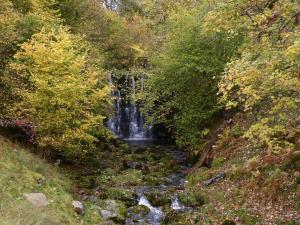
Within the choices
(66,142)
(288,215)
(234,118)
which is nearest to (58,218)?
(66,142)

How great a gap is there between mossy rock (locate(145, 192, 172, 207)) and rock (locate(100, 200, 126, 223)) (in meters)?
1.27

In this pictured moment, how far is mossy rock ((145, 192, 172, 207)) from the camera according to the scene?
15289mm

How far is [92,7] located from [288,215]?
24415 mm

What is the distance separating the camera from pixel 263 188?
548 inches

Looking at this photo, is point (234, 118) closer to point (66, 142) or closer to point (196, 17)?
point (196, 17)

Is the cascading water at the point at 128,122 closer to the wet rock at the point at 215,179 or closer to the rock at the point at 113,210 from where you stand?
the wet rock at the point at 215,179

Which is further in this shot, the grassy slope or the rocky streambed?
the rocky streambed

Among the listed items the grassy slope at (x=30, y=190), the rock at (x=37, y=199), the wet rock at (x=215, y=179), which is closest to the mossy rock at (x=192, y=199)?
the wet rock at (x=215, y=179)

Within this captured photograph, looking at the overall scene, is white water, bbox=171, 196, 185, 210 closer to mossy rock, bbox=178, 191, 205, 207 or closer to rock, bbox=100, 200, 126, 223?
mossy rock, bbox=178, 191, 205, 207

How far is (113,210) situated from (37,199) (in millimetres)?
3275

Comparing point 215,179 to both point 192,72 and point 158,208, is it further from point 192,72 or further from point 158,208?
point 192,72

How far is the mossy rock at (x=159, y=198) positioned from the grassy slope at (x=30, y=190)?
2581mm

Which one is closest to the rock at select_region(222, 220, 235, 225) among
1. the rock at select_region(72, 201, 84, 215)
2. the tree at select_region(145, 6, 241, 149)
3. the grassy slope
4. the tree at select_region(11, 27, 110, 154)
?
the grassy slope

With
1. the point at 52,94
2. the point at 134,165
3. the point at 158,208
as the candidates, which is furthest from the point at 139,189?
the point at 52,94
